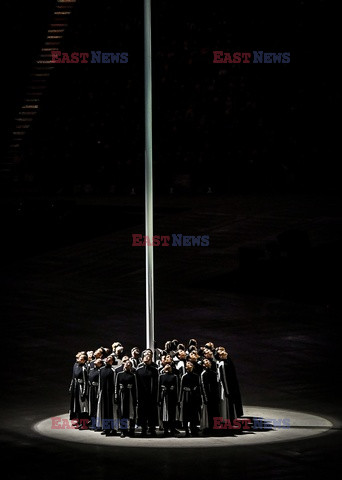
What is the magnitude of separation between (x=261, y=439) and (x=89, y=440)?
9.09ft

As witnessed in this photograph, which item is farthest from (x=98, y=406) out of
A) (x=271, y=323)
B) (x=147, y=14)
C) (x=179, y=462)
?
(x=271, y=323)

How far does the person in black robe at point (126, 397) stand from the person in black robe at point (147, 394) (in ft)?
0.33

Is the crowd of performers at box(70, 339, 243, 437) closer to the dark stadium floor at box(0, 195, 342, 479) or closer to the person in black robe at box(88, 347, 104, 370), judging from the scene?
the person in black robe at box(88, 347, 104, 370)

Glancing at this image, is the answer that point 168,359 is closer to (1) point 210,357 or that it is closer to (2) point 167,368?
(2) point 167,368

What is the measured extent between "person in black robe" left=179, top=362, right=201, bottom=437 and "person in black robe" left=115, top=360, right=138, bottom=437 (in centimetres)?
78

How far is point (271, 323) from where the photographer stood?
36.5m

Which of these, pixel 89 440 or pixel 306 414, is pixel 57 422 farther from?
pixel 306 414

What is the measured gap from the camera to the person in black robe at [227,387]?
24.6m

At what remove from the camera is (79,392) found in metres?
25.2

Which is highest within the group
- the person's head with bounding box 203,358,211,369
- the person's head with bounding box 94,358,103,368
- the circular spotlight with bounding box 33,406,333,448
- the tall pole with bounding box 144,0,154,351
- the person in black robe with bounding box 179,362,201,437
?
the tall pole with bounding box 144,0,154,351

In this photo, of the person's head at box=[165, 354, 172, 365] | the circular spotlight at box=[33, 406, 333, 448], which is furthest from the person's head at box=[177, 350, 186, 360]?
the circular spotlight at box=[33, 406, 333, 448]

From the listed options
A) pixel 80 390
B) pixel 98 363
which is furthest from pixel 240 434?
pixel 80 390

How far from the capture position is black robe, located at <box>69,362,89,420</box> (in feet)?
82.3

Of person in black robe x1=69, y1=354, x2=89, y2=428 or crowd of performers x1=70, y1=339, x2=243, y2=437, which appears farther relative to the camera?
person in black robe x1=69, y1=354, x2=89, y2=428
